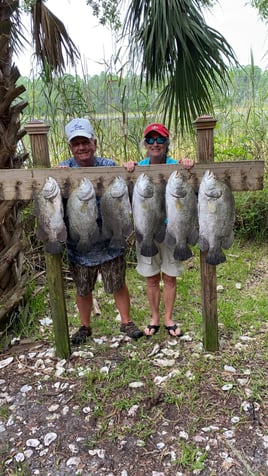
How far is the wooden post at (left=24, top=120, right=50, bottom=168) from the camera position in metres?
2.21

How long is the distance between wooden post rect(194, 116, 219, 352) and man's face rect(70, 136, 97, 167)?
25.7 inches

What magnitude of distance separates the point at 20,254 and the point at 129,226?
4.06 feet

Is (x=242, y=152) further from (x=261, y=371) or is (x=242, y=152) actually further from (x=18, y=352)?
(x=18, y=352)

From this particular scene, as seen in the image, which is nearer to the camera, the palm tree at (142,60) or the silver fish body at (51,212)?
the silver fish body at (51,212)

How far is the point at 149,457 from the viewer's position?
70.9 inches

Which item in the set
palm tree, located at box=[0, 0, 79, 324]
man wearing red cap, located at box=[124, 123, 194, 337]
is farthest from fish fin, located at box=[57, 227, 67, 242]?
palm tree, located at box=[0, 0, 79, 324]

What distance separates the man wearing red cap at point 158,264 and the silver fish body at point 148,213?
14cm

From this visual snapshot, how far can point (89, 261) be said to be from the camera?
248cm

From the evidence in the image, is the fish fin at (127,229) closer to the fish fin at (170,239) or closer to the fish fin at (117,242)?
the fish fin at (117,242)

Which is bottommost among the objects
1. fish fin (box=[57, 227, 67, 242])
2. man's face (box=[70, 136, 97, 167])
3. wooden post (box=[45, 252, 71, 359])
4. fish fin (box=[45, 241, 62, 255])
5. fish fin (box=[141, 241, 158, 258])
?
wooden post (box=[45, 252, 71, 359])

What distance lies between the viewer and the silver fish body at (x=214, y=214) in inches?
79.7

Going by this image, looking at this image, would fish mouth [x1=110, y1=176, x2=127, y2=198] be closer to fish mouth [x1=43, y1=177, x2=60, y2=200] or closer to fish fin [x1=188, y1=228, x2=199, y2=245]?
fish mouth [x1=43, y1=177, x2=60, y2=200]

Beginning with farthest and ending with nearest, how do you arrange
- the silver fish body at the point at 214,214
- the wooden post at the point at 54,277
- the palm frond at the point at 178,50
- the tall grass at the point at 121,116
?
the tall grass at the point at 121,116
the palm frond at the point at 178,50
the wooden post at the point at 54,277
the silver fish body at the point at 214,214

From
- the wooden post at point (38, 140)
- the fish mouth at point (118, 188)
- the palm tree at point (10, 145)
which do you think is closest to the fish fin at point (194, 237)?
the fish mouth at point (118, 188)
